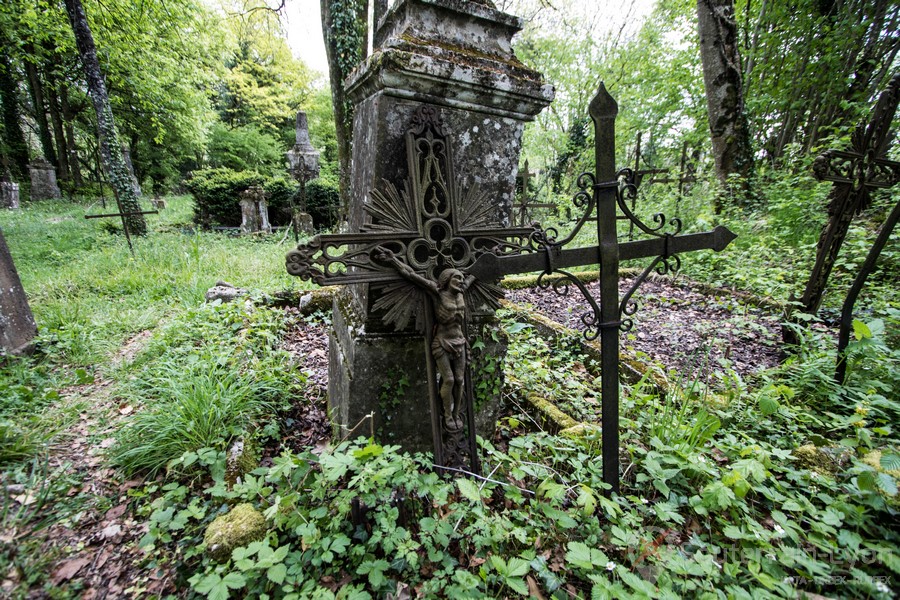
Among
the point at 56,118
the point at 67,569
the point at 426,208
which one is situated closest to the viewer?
the point at 67,569

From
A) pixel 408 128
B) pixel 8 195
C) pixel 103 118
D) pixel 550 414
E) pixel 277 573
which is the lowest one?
pixel 550 414

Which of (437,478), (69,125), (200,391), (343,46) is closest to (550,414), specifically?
(437,478)

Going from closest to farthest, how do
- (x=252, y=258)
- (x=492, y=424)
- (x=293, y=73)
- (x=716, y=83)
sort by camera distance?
(x=492, y=424) → (x=716, y=83) → (x=252, y=258) → (x=293, y=73)

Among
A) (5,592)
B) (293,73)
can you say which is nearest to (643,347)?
(5,592)

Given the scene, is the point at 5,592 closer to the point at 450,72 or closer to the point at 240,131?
the point at 450,72

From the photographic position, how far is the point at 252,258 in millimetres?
7234

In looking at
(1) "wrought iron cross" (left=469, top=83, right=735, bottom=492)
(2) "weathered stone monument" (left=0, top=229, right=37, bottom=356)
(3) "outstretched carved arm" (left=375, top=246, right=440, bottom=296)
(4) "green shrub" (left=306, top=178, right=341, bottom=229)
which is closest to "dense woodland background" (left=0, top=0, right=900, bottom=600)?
(2) "weathered stone monument" (left=0, top=229, right=37, bottom=356)

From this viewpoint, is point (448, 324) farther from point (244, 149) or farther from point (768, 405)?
point (244, 149)

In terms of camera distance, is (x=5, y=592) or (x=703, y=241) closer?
(x=5, y=592)

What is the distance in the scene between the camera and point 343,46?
242 inches

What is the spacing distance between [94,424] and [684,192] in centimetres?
1019

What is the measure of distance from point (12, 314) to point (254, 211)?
922cm

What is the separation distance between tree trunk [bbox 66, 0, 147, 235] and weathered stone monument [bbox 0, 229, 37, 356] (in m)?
5.57

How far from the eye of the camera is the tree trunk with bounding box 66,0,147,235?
8164mm
